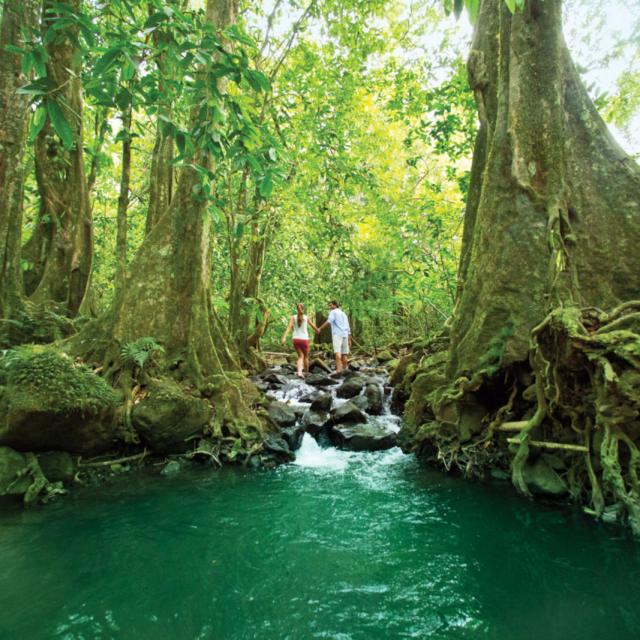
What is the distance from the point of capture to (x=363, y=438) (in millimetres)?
7188

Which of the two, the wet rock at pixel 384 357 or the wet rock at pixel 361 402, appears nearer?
the wet rock at pixel 361 402

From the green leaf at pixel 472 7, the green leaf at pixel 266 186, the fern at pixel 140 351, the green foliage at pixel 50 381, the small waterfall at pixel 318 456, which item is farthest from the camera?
the small waterfall at pixel 318 456

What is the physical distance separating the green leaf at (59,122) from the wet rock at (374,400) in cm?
753

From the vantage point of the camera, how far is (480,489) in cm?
521

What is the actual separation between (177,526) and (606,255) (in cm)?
602

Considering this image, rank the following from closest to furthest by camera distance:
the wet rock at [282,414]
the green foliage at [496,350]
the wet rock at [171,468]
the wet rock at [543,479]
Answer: the wet rock at [543,479]
the green foliage at [496,350]
the wet rock at [171,468]
the wet rock at [282,414]

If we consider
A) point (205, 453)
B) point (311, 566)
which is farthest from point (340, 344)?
point (311, 566)

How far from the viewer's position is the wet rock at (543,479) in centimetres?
469

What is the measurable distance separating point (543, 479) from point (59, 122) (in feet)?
17.5

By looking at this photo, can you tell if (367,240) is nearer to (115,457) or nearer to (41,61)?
(115,457)

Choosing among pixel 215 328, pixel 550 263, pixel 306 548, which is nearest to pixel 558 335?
pixel 550 263

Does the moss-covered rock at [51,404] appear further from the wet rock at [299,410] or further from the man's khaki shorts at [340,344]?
the man's khaki shorts at [340,344]

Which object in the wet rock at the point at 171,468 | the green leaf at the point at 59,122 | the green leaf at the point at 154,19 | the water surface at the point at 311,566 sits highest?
the green leaf at the point at 154,19

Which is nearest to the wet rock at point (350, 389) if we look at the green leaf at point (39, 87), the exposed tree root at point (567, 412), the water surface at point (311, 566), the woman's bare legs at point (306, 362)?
the woman's bare legs at point (306, 362)
